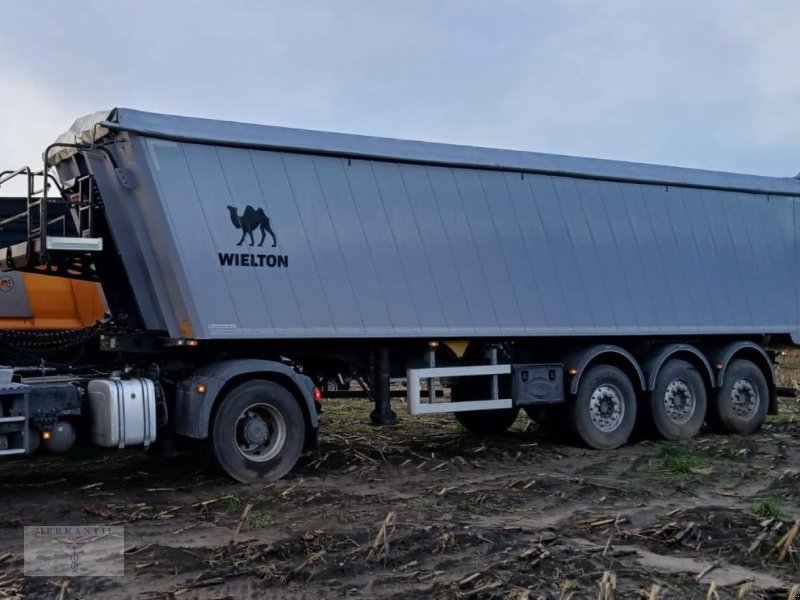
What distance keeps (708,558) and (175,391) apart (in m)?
5.12

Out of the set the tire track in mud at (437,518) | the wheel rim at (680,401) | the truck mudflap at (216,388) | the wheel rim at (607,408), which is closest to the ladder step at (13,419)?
the tire track in mud at (437,518)

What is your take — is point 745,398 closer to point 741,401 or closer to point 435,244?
point 741,401

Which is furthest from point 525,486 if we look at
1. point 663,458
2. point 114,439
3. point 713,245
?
point 713,245

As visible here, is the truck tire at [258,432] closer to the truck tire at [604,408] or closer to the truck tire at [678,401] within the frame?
the truck tire at [604,408]

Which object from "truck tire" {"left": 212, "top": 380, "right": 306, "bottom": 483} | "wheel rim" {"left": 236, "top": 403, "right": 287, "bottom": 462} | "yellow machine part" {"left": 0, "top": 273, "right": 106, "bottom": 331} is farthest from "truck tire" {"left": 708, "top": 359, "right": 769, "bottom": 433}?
"yellow machine part" {"left": 0, "top": 273, "right": 106, "bottom": 331}

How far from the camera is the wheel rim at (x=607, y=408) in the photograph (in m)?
11.4

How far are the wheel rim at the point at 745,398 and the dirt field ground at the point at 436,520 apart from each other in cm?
118

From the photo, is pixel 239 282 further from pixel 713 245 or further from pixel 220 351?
pixel 713 245

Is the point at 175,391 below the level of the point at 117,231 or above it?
below

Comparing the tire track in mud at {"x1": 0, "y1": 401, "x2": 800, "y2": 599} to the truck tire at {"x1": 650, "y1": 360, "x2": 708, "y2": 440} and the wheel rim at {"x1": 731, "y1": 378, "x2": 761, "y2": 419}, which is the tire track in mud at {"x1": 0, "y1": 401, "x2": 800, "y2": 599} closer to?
the truck tire at {"x1": 650, "y1": 360, "x2": 708, "y2": 440}

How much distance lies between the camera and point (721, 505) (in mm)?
8031

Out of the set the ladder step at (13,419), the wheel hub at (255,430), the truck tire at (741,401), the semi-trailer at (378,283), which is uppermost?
the semi-trailer at (378,283)

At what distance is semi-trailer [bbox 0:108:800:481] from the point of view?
8477mm

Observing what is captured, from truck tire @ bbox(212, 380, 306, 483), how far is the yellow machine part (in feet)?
9.11
